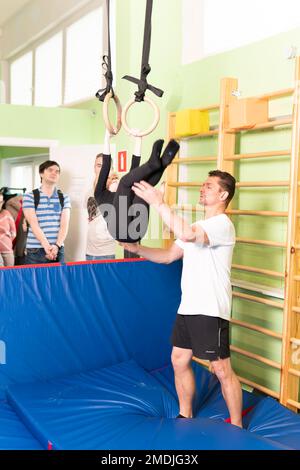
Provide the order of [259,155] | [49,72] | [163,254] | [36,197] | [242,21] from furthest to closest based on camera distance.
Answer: [49,72] < [36,197] < [242,21] < [259,155] < [163,254]

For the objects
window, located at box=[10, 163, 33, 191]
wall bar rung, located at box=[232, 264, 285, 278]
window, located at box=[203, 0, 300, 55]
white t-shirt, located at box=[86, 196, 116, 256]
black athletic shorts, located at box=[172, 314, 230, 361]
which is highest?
window, located at box=[203, 0, 300, 55]

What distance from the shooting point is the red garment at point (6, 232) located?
505 centimetres

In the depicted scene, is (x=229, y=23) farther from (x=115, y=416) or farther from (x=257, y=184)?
(x=115, y=416)

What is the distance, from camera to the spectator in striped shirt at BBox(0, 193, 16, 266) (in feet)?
16.5

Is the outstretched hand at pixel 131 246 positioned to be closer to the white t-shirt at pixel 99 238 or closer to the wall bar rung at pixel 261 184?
the wall bar rung at pixel 261 184

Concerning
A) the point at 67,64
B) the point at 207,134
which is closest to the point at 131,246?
the point at 207,134

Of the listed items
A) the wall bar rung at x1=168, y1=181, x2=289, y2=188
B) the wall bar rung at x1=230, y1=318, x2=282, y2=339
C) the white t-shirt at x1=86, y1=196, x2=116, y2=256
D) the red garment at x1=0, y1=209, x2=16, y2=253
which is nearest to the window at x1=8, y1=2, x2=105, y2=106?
the red garment at x1=0, y1=209, x2=16, y2=253

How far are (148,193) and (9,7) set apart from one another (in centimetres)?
757

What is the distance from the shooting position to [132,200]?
99.4 inches

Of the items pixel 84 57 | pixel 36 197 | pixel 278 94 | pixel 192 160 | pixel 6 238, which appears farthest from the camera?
pixel 84 57

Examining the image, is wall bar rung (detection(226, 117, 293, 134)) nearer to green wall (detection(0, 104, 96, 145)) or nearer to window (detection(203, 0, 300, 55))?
window (detection(203, 0, 300, 55))

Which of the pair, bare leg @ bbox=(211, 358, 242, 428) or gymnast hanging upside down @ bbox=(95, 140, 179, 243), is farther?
bare leg @ bbox=(211, 358, 242, 428)

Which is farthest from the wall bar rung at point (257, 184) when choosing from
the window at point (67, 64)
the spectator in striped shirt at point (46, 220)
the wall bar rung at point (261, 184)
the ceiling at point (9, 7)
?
the ceiling at point (9, 7)

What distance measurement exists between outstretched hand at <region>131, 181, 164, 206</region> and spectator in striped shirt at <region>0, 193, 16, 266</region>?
115 inches
